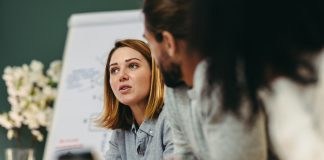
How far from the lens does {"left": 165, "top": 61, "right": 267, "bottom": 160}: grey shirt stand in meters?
0.55

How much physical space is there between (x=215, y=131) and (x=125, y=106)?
1.53 ft

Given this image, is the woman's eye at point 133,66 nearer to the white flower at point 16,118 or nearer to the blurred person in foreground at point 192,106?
the blurred person in foreground at point 192,106

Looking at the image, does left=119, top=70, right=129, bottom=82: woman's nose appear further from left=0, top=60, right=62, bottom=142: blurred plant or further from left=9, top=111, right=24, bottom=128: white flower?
left=9, top=111, right=24, bottom=128: white flower

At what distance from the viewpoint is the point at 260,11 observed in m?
0.56

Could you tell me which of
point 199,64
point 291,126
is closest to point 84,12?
point 199,64

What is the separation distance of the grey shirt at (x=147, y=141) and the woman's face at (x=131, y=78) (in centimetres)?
6

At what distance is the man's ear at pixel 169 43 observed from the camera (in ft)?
2.18

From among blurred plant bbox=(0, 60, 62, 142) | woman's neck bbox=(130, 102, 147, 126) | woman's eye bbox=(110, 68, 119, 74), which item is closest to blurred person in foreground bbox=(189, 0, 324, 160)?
woman's neck bbox=(130, 102, 147, 126)

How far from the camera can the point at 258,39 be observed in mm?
557

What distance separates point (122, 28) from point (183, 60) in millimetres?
614

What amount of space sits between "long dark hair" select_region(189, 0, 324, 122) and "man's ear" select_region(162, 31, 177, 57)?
12cm

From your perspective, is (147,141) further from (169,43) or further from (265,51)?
(265,51)

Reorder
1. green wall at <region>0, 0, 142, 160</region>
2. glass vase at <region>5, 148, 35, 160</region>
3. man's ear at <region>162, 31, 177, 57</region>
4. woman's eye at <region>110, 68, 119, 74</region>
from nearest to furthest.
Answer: man's ear at <region>162, 31, 177, 57</region> → woman's eye at <region>110, 68, 119, 74</region> → glass vase at <region>5, 148, 35, 160</region> → green wall at <region>0, 0, 142, 160</region>

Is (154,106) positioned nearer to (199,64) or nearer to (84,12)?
(199,64)
